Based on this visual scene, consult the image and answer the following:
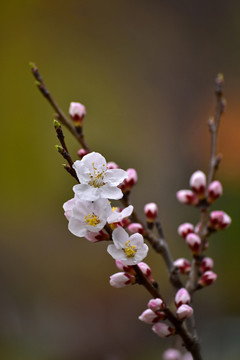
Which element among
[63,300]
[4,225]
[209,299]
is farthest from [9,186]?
[209,299]

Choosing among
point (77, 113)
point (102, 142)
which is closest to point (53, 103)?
point (77, 113)

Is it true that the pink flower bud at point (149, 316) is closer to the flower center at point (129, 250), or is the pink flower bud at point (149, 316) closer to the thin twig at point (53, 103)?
the flower center at point (129, 250)

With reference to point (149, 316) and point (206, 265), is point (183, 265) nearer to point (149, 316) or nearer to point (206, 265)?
point (206, 265)

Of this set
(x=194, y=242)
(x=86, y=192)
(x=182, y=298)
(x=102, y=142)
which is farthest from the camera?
(x=102, y=142)

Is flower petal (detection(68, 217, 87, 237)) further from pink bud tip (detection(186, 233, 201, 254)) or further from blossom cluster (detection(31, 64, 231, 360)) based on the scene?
pink bud tip (detection(186, 233, 201, 254))

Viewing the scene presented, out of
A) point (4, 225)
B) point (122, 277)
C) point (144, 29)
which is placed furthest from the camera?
point (144, 29)

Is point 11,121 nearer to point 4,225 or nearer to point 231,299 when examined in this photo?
point 4,225

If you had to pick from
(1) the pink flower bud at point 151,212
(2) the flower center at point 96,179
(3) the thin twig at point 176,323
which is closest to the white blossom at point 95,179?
(2) the flower center at point 96,179
